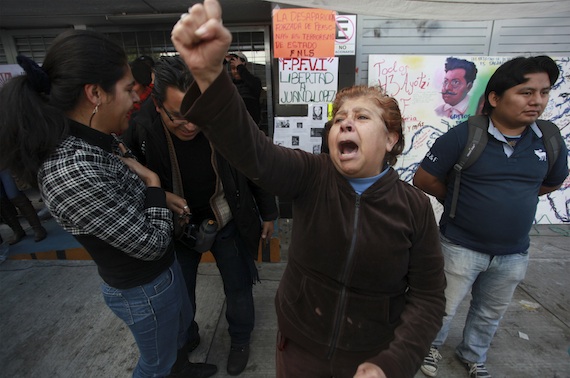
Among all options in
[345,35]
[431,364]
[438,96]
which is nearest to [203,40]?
[431,364]

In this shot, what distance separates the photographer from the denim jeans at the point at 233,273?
84.4 inches

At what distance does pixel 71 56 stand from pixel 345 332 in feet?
4.94

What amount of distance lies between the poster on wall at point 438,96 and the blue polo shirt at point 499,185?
2.38 m

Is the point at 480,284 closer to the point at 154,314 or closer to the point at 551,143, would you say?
the point at 551,143

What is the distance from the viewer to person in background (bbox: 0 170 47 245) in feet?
13.7

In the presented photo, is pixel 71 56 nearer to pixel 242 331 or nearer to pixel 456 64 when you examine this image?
pixel 242 331

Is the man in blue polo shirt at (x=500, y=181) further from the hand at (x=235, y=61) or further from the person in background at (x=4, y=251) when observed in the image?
the person in background at (x=4, y=251)

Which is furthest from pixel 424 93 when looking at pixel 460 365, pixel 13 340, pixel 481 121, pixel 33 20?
pixel 33 20

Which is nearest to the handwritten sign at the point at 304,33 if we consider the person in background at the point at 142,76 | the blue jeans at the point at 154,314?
the person in background at the point at 142,76

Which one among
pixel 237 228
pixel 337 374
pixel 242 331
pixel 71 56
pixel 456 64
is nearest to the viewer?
pixel 71 56

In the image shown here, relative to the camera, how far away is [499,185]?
189 centimetres

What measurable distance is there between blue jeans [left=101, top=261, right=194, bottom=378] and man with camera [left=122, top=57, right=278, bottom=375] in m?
0.37

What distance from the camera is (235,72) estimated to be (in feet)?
13.9

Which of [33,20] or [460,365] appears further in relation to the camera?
[33,20]
